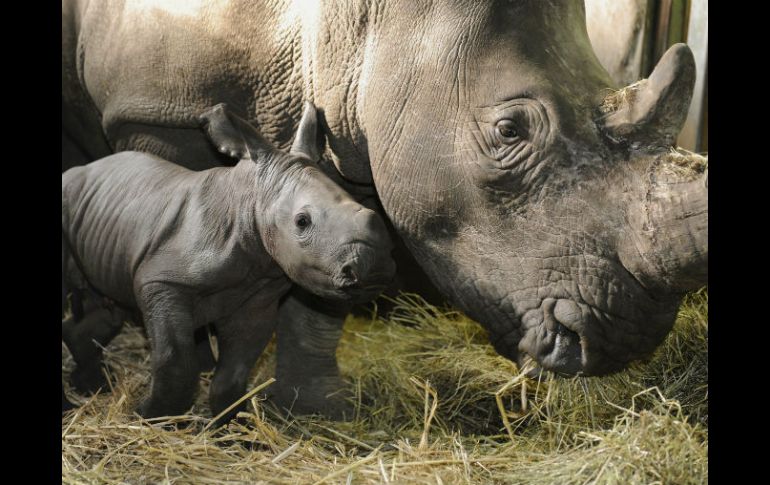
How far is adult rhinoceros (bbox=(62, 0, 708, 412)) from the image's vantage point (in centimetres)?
268

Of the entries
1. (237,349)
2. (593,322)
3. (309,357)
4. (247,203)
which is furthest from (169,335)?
(593,322)

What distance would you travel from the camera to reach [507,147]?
2832mm

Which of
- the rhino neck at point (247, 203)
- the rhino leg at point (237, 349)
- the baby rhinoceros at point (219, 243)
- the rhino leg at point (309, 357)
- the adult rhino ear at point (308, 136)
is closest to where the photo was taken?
the baby rhinoceros at point (219, 243)

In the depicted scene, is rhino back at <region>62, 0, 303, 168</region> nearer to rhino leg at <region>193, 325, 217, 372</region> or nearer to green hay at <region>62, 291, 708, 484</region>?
rhino leg at <region>193, 325, 217, 372</region>

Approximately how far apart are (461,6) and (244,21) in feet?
2.97

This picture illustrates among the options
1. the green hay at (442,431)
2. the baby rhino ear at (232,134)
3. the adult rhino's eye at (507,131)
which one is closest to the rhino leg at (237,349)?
the green hay at (442,431)

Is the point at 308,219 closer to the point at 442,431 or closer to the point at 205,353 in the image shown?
the point at 442,431

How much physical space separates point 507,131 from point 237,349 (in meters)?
1.26

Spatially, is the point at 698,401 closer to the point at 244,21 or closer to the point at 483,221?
the point at 483,221

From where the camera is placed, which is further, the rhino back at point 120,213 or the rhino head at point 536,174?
the rhino back at point 120,213

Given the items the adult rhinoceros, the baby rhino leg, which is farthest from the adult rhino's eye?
the baby rhino leg

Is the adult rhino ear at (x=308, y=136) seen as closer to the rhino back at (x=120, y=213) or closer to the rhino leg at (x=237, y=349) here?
the rhino back at (x=120, y=213)

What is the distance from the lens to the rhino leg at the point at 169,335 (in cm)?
311
